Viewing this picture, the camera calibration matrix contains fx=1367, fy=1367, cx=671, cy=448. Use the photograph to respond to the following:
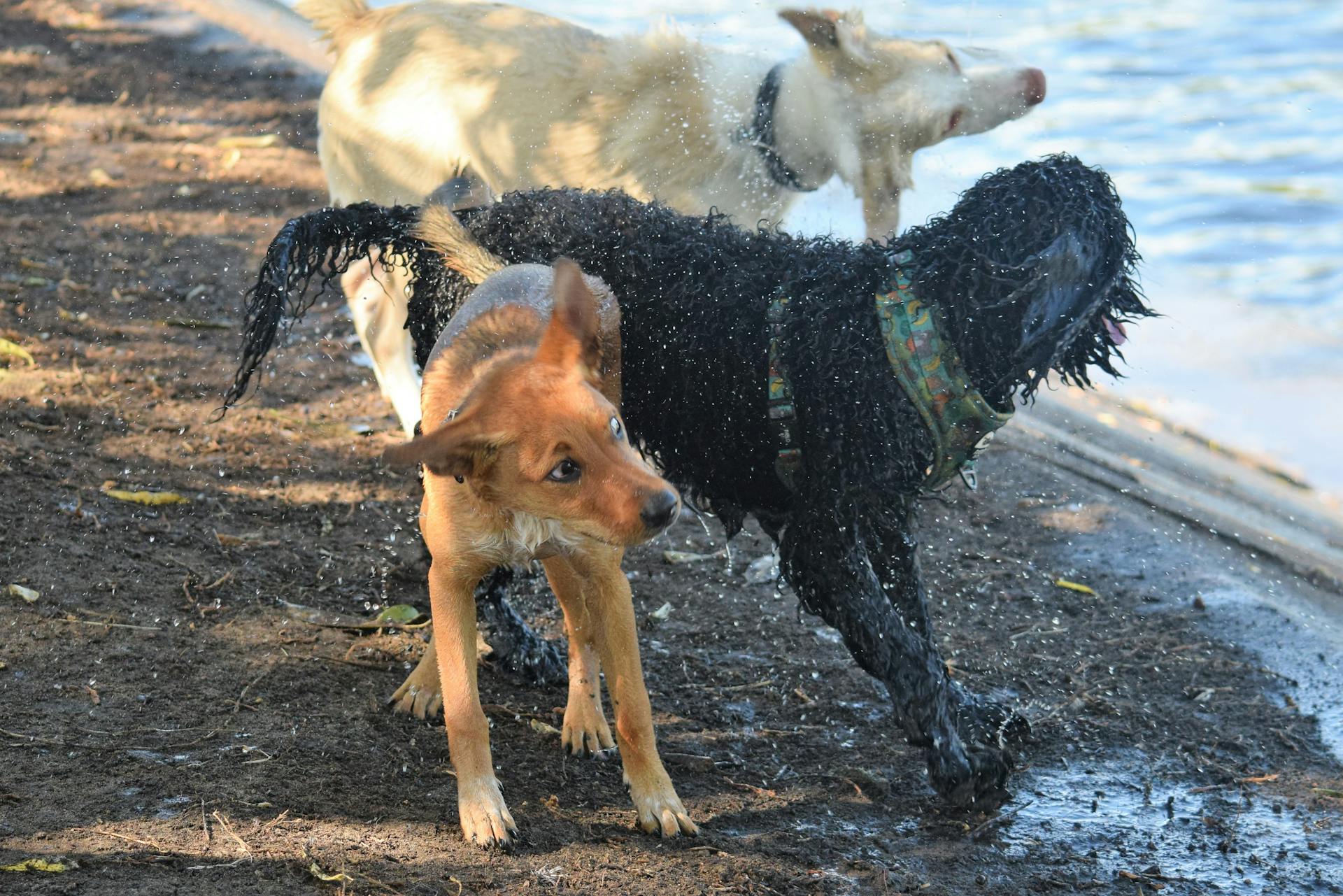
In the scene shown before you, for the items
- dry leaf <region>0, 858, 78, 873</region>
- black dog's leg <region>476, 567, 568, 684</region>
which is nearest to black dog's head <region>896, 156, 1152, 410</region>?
black dog's leg <region>476, 567, 568, 684</region>

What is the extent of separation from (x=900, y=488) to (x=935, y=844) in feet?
3.00

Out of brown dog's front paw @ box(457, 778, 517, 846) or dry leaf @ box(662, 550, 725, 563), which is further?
dry leaf @ box(662, 550, 725, 563)

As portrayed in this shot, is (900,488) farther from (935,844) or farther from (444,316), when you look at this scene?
(444,316)

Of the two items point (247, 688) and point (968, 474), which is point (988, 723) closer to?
point (968, 474)

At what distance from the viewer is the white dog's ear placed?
530 cm

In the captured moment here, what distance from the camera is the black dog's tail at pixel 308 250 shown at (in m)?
3.73

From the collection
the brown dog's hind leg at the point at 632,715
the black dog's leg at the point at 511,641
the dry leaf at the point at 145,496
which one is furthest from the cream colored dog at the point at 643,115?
the brown dog's hind leg at the point at 632,715

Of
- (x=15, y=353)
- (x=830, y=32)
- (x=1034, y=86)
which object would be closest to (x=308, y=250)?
(x=830, y=32)

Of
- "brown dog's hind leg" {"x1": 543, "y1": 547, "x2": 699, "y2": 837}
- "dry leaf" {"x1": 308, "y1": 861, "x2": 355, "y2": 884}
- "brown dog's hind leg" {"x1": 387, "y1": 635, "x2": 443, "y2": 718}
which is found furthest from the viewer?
"brown dog's hind leg" {"x1": 387, "y1": 635, "x2": 443, "y2": 718}

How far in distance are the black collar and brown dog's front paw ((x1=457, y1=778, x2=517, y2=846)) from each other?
295 centimetres

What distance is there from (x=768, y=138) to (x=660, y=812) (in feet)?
9.77

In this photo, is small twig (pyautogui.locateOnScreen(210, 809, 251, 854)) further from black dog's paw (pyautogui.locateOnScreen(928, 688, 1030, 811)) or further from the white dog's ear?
the white dog's ear

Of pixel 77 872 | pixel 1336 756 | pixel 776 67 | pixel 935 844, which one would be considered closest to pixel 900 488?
pixel 935 844

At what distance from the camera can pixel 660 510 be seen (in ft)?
9.02
